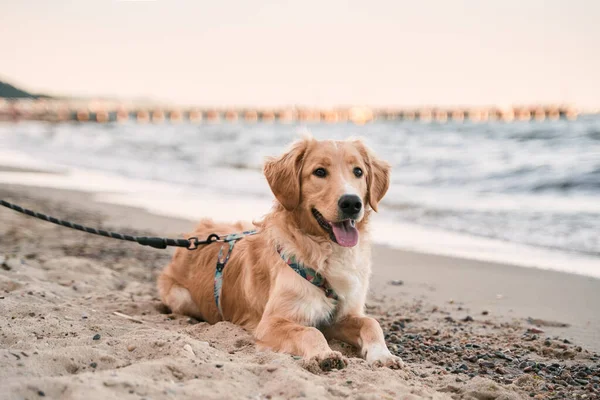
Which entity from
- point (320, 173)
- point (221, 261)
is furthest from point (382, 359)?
point (221, 261)

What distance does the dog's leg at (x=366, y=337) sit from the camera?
360cm

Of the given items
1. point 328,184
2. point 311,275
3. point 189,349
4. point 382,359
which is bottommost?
point 382,359

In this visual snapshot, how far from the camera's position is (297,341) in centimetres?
363

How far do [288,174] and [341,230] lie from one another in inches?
22.2

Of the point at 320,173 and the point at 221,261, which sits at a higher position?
the point at 320,173

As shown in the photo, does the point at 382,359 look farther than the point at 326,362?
Yes

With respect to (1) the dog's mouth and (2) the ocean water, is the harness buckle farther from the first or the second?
(1) the dog's mouth

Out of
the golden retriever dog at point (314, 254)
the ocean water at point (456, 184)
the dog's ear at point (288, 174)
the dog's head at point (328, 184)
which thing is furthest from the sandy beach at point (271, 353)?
the ocean water at point (456, 184)

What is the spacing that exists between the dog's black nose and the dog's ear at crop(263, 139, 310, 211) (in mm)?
419

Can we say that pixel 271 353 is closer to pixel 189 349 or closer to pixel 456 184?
pixel 189 349

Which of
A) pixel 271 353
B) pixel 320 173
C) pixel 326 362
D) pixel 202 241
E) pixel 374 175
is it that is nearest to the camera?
pixel 326 362

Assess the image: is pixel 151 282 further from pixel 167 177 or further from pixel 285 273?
pixel 167 177

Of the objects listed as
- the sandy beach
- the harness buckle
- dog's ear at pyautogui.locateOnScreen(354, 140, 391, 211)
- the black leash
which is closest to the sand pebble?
the sandy beach

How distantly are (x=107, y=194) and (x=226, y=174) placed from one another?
5.90 m
